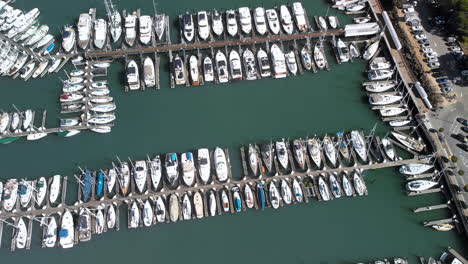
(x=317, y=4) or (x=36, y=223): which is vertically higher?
(x=317, y=4)

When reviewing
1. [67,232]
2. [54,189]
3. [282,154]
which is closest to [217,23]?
[282,154]

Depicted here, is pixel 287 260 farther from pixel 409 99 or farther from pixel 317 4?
pixel 317 4

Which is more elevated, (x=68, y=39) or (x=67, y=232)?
(x=68, y=39)

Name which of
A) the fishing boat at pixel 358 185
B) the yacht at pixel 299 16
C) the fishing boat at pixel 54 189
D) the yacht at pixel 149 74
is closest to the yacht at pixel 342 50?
the yacht at pixel 299 16

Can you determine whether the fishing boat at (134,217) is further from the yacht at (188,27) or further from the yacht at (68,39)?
the yacht at (68,39)

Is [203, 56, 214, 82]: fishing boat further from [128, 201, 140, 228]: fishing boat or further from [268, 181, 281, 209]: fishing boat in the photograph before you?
[128, 201, 140, 228]: fishing boat

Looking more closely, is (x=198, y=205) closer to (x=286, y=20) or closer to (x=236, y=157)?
(x=236, y=157)

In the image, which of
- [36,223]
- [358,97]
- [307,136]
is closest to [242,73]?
[307,136]
